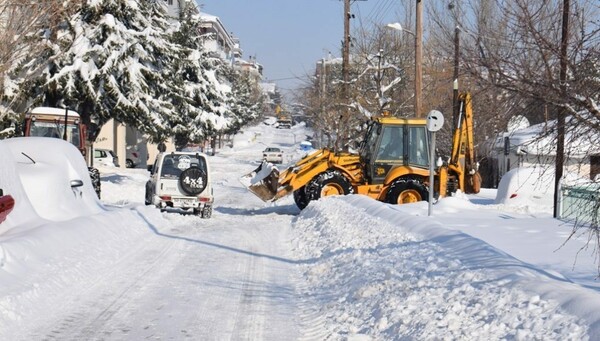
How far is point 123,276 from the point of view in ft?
37.0

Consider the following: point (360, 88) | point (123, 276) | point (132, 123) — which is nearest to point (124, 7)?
point (132, 123)

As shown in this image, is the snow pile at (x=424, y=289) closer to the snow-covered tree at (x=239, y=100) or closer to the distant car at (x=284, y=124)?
the snow-covered tree at (x=239, y=100)

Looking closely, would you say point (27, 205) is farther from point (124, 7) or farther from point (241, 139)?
point (241, 139)

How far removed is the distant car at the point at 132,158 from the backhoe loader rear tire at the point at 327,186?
112 feet

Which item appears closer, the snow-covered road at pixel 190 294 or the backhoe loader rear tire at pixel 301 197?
the snow-covered road at pixel 190 294

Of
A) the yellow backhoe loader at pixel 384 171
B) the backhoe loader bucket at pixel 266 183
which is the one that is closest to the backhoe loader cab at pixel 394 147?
the yellow backhoe loader at pixel 384 171

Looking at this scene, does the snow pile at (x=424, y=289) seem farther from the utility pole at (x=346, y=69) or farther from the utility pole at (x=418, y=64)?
the utility pole at (x=346, y=69)

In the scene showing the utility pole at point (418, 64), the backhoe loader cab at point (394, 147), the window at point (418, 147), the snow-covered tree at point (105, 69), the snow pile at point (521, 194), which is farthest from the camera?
the snow-covered tree at point (105, 69)

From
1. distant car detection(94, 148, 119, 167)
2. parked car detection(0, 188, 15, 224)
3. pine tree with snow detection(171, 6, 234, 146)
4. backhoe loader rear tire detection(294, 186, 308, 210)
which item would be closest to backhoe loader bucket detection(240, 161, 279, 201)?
backhoe loader rear tire detection(294, 186, 308, 210)

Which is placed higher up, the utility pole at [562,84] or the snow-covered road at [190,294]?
the utility pole at [562,84]

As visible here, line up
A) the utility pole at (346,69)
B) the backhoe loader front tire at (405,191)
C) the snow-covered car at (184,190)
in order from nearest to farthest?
the snow-covered car at (184,190) < the backhoe loader front tire at (405,191) < the utility pole at (346,69)

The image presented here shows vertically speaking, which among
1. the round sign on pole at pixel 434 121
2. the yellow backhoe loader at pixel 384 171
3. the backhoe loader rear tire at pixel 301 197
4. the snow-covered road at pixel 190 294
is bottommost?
the snow-covered road at pixel 190 294

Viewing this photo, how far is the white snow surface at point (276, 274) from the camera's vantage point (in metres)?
7.40

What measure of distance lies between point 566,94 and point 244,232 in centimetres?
1244
